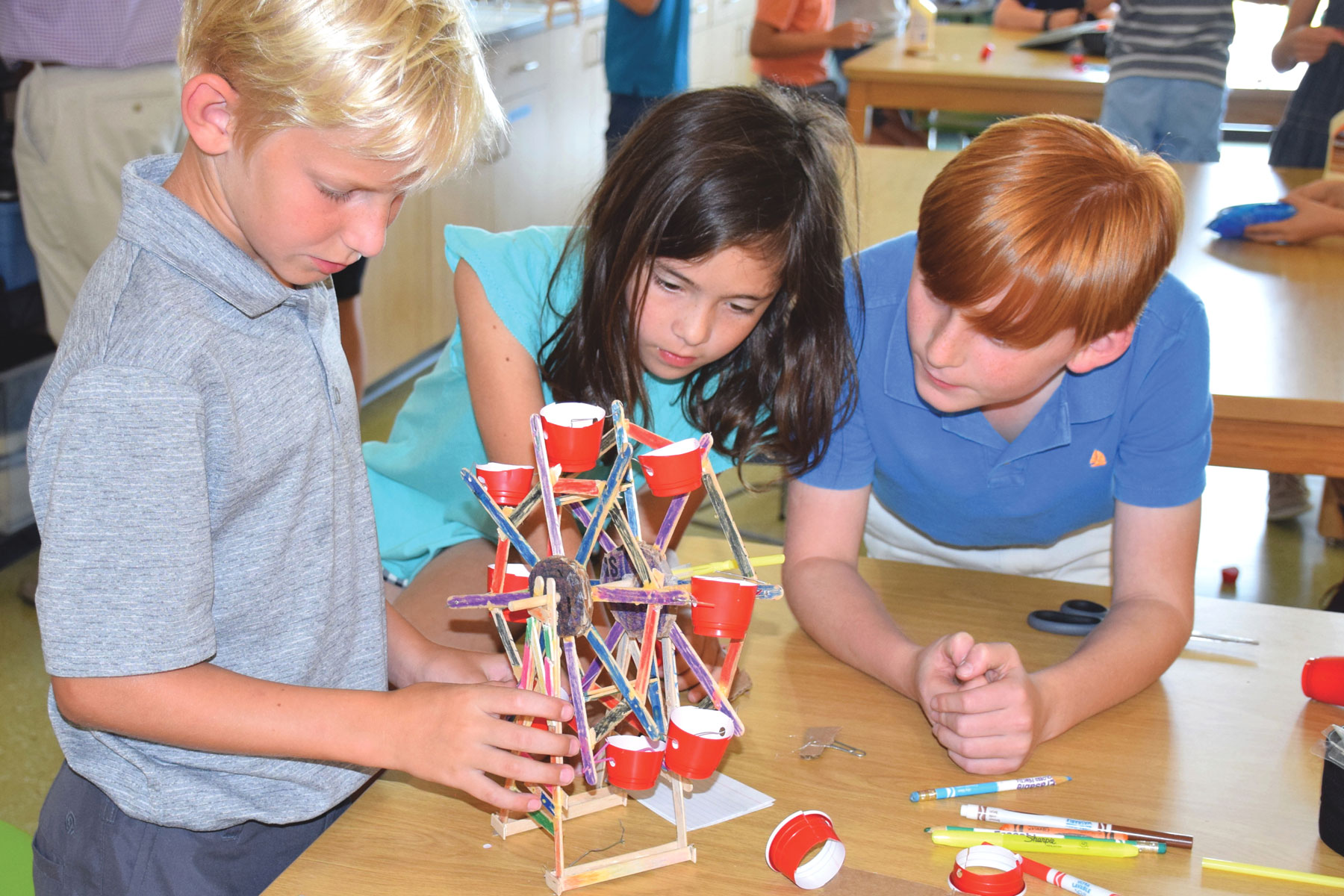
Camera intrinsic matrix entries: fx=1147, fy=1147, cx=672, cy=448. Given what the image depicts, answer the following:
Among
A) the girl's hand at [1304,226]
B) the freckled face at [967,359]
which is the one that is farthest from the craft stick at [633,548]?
the girl's hand at [1304,226]

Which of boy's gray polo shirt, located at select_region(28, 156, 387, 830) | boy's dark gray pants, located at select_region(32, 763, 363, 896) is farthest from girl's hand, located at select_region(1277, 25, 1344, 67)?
boy's dark gray pants, located at select_region(32, 763, 363, 896)

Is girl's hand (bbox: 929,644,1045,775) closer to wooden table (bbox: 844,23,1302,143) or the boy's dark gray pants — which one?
the boy's dark gray pants

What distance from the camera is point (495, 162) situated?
369cm

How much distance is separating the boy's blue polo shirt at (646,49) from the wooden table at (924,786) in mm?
2701

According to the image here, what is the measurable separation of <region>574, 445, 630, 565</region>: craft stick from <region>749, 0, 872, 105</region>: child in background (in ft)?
11.0

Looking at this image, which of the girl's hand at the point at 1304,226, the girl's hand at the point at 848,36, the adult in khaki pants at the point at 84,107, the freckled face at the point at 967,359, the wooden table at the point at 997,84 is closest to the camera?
the freckled face at the point at 967,359

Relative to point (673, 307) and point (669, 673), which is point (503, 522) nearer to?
point (669, 673)

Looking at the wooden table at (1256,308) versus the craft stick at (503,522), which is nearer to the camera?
the craft stick at (503,522)

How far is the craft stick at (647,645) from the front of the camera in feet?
2.43

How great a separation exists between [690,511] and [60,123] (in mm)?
1820

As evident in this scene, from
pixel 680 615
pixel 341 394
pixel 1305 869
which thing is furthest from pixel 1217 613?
pixel 341 394

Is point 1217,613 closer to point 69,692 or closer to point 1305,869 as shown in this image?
point 1305,869

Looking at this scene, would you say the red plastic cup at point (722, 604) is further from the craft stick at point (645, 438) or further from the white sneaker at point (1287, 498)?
the white sneaker at point (1287, 498)

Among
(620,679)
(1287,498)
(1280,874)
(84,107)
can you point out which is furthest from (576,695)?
(1287,498)
